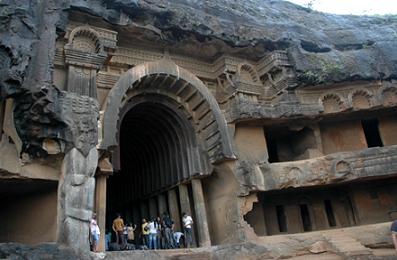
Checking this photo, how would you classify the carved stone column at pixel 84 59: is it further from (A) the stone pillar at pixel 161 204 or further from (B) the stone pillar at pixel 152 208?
(B) the stone pillar at pixel 152 208

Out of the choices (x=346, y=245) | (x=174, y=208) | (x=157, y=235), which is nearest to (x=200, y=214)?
(x=174, y=208)

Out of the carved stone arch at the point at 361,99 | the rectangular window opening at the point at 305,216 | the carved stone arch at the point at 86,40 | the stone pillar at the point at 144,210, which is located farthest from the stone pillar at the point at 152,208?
the carved stone arch at the point at 361,99

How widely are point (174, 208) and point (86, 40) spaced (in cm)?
745

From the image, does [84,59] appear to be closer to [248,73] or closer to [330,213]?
[248,73]

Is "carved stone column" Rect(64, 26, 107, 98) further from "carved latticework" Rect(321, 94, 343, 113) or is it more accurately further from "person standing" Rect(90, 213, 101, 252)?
"carved latticework" Rect(321, 94, 343, 113)

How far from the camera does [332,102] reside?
56.7 ft

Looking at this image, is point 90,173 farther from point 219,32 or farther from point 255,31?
point 255,31

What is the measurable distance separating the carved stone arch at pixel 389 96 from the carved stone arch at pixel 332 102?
1.81m

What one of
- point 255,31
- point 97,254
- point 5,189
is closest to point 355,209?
point 255,31

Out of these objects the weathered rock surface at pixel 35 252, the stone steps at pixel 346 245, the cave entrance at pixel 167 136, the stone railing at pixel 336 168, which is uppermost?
the cave entrance at pixel 167 136

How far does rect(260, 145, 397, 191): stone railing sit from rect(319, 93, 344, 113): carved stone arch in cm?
246

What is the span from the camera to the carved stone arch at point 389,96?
16.8 meters

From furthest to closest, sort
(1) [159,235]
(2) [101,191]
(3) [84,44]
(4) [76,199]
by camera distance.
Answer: (1) [159,235] → (3) [84,44] → (2) [101,191] → (4) [76,199]

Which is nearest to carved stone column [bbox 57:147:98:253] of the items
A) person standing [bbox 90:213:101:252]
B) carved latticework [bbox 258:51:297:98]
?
person standing [bbox 90:213:101:252]
